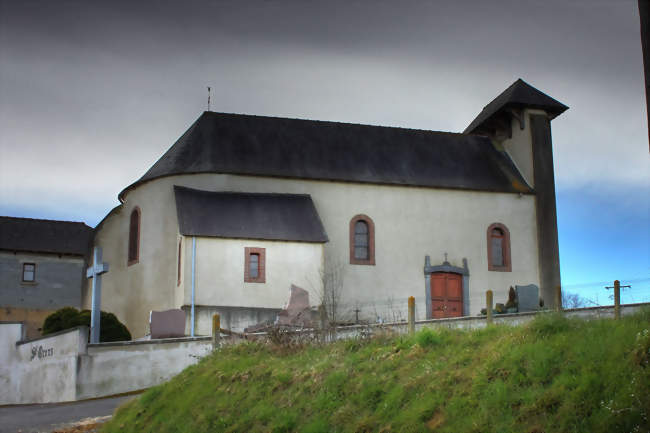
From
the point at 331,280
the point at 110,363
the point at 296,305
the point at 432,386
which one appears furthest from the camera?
the point at 331,280

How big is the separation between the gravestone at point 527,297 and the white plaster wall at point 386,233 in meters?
5.78

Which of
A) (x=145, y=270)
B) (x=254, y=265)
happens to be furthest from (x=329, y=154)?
(x=145, y=270)

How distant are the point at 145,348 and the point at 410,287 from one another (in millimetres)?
13804

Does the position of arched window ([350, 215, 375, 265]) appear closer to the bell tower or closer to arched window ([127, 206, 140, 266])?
the bell tower

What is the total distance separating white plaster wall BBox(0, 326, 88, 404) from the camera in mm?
21703

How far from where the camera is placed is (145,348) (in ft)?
71.4

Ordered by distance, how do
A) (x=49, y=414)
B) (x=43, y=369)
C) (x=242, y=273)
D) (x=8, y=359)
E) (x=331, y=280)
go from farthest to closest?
(x=331, y=280)
(x=242, y=273)
(x=8, y=359)
(x=43, y=369)
(x=49, y=414)

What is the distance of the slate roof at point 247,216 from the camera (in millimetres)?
29594

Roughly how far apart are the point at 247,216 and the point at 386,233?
5.98 meters

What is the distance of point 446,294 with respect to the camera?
1315 inches

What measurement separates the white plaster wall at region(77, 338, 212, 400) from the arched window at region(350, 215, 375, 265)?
12031 millimetres

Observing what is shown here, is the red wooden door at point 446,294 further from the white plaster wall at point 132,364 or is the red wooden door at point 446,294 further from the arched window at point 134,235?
the white plaster wall at point 132,364

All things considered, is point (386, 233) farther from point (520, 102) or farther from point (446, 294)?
point (520, 102)

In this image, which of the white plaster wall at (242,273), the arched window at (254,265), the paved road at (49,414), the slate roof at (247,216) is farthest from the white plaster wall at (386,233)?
the paved road at (49,414)
